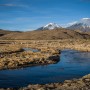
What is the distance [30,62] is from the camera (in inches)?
1791

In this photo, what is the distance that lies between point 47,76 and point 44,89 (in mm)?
9180

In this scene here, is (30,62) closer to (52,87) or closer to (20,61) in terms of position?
(20,61)

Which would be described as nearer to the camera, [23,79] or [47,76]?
[23,79]

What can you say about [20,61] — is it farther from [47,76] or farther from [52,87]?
[52,87]

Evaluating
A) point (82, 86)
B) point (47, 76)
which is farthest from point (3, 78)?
point (82, 86)

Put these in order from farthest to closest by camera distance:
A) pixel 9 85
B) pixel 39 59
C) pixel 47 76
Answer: pixel 39 59 → pixel 47 76 → pixel 9 85

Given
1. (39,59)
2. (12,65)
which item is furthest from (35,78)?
(39,59)

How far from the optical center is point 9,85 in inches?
1107

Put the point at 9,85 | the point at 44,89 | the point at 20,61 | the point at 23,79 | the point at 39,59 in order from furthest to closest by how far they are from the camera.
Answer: the point at 39,59 → the point at 20,61 → the point at 23,79 → the point at 9,85 → the point at 44,89

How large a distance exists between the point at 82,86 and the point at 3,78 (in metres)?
10.8

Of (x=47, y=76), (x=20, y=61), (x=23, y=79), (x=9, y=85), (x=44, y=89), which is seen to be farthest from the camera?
(x=20, y=61)

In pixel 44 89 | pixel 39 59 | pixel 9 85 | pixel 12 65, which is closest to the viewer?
pixel 44 89

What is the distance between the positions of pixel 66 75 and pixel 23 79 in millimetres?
6634

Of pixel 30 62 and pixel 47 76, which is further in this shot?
pixel 30 62
